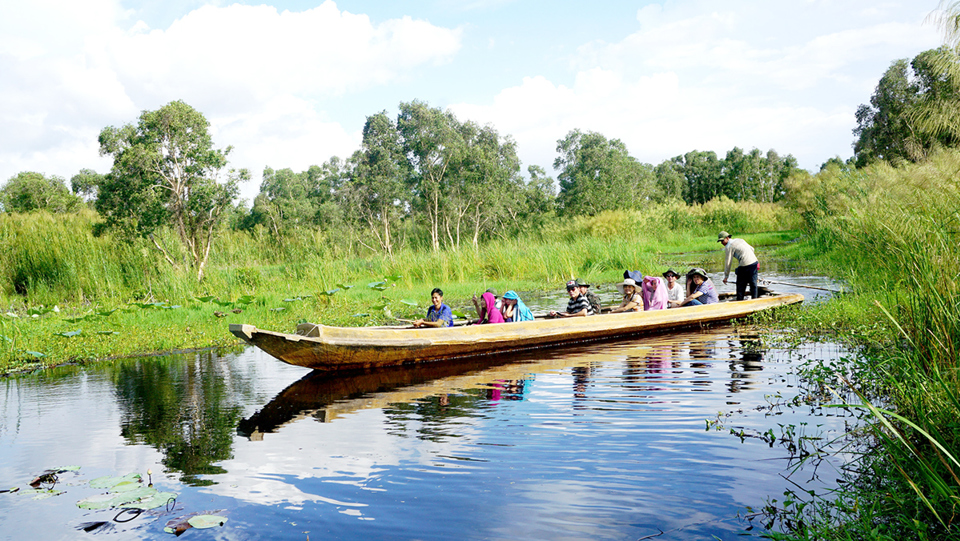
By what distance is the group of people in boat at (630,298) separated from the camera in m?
9.34

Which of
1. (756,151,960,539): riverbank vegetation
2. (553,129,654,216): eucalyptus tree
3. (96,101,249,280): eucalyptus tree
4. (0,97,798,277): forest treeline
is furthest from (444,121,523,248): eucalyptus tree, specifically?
(756,151,960,539): riverbank vegetation

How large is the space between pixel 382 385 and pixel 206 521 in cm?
363

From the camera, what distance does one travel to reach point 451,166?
94.3 feet

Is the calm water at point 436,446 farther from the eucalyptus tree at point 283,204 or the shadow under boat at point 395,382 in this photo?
the eucalyptus tree at point 283,204

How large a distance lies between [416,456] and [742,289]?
27.0 ft

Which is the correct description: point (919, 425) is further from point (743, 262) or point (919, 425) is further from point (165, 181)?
point (165, 181)

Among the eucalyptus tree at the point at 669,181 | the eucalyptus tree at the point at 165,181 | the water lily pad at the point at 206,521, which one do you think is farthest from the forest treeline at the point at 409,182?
the water lily pad at the point at 206,521

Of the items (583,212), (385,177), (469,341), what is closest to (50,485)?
(469,341)

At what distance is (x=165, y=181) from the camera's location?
603 inches

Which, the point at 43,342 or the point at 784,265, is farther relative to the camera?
the point at 784,265

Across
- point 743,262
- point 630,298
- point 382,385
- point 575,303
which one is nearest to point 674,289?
point 630,298

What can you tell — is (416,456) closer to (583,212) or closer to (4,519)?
(4,519)

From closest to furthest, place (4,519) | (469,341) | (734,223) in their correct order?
(4,519), (469,341), (734,223)

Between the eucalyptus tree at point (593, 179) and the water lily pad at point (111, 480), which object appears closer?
the water lily pad at point (111, 480)
